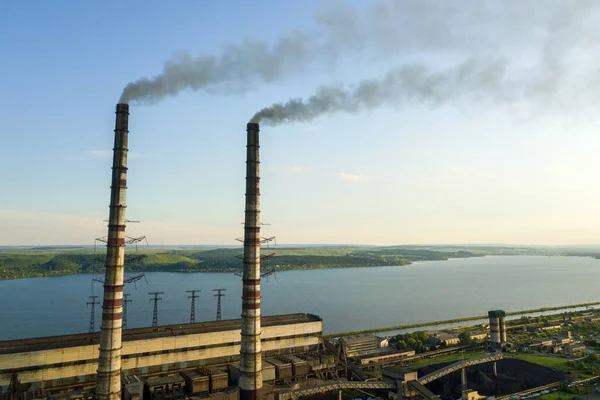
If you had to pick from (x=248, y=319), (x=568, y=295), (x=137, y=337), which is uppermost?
(x=248, y=319)

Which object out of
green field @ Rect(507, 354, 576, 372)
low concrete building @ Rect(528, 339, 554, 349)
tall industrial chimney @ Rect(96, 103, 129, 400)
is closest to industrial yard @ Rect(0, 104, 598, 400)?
tall industrial chimney @ Rect(96, 103, 129, 400)

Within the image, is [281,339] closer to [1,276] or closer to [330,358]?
[330,358]

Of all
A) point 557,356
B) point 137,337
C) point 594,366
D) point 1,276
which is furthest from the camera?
point 1,276

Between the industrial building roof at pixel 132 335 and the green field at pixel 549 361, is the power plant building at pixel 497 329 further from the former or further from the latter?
the industrial building roof at pixel 132 335

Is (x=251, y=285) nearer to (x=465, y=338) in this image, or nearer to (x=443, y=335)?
(x=443, y=335)

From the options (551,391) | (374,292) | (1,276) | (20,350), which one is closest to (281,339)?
(20,350)

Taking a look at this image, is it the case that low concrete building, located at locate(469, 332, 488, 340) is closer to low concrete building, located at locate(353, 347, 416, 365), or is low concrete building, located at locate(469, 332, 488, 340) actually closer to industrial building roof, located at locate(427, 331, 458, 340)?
industrial building roof, located at locate(427, 331, 458, 340)

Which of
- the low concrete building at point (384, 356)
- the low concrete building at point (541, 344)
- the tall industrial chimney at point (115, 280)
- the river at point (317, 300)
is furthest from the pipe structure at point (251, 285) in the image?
the river at point (317, 300)
